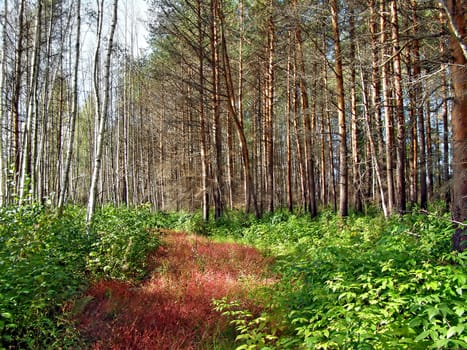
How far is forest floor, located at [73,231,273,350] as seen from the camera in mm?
3645

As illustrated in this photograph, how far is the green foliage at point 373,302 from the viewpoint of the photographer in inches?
103

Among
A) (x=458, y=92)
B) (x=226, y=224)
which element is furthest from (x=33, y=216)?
(x=226, y=224)

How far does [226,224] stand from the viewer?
12.9 m

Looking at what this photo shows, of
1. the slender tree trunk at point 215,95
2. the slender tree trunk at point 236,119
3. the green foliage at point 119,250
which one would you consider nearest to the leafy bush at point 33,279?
the green foliage at point 119,250

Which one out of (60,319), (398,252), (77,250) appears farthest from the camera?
(77,250)

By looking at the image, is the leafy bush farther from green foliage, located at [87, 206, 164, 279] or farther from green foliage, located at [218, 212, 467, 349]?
green foliage, located at [218, 212, 467, 349]

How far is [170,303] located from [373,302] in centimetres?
286

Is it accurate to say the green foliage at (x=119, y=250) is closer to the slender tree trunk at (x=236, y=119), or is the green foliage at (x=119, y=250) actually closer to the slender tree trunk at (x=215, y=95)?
the slender tree trunk at (x=215, y=95)

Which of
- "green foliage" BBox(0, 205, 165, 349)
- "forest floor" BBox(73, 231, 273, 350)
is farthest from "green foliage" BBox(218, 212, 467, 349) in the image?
"green foliage" BBox(0, 205, 165, 349)

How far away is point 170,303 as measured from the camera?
4.61 meters

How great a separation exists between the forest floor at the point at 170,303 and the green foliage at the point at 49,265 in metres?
0.31

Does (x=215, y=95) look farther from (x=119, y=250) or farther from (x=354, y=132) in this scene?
(x=119, y=250)

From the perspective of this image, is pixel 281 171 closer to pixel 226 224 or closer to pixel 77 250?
pixel 226 224

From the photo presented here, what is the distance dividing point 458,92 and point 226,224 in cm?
962
